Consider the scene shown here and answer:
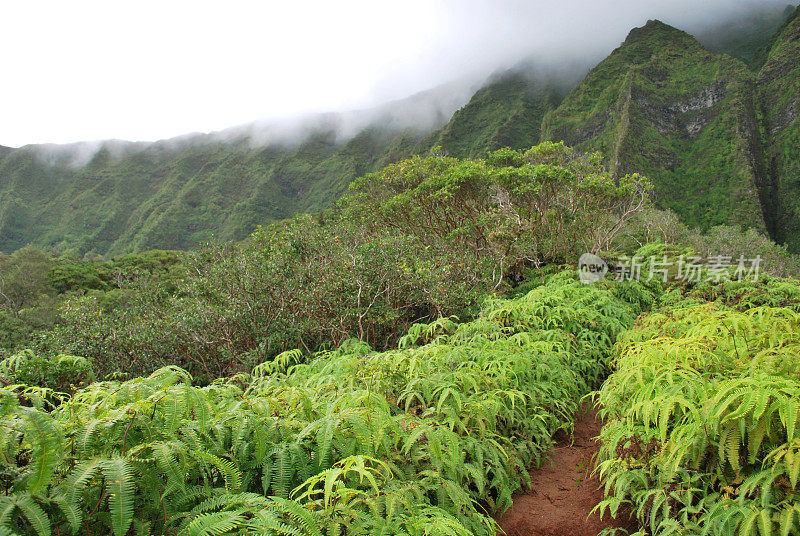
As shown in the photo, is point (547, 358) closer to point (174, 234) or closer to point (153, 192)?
point (174, 234)

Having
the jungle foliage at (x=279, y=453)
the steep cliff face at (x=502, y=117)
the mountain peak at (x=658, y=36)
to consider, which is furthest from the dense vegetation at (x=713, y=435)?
the mountain peak at (x=658, y=36)

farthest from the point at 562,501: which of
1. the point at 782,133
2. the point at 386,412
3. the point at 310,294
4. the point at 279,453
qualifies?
the point at 782,133

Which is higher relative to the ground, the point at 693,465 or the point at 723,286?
the point at 693,465

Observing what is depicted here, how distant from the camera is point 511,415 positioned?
10.6 feet

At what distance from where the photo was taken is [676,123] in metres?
87.1

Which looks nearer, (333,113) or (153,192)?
(153,192)

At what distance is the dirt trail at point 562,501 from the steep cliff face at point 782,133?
88856mm

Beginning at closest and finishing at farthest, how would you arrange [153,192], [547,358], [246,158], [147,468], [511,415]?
[147,468], [511,415], [547,358], [153,192], [246,158]

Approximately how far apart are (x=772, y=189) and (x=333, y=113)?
14222 centimetres

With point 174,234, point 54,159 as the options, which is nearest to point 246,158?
point 174,234

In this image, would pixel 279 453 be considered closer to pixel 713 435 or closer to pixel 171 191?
pixel 713 435

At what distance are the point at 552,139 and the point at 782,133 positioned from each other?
153 ft

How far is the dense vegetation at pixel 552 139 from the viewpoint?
74500mm

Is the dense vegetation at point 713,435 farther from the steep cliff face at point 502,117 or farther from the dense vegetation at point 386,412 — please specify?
the steep cliff face at point 502,117
